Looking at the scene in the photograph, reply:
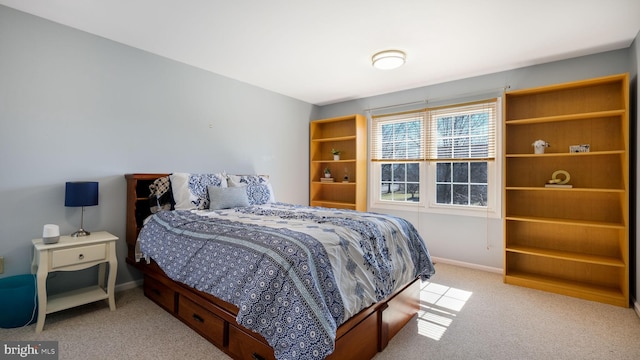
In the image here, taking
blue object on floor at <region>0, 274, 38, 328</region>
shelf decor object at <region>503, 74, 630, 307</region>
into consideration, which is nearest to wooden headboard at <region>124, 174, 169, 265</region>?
blue object on floor at <region>0, 274, 38, 328</region>

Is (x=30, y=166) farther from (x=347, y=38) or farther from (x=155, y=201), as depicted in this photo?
(x=347, y=38)

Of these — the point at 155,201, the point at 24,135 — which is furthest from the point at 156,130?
the point at 24,135

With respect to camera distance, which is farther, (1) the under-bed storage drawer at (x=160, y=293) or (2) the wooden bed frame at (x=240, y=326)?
(1) the under-bed storage drawer at (x=160, y=293)

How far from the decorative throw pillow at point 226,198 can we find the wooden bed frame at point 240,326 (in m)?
0.76

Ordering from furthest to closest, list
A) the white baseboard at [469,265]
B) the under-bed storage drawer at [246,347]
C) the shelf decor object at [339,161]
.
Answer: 1. the shelf decor object at [339,161]
2. the white baseboard at [469,265]
3. the under-bed storage drawer at [246,347]

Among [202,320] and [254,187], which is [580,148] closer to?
[254,187]

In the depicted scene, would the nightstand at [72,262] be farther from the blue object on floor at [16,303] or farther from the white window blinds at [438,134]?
the white window blinds at [438,134]

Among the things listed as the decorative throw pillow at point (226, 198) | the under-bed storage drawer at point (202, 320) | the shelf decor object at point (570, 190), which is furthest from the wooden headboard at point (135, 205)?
the shelf decor object at point (570, 190)

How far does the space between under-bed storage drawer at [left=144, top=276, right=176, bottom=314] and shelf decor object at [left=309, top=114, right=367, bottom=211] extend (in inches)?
109

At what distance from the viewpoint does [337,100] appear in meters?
5.02

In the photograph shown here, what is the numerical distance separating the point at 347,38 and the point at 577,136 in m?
2.61

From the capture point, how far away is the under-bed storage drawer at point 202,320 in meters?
1.93

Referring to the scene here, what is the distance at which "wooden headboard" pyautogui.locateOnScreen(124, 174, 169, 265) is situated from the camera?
9.48 ft

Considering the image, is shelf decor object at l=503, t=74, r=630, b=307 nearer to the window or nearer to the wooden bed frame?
the window
